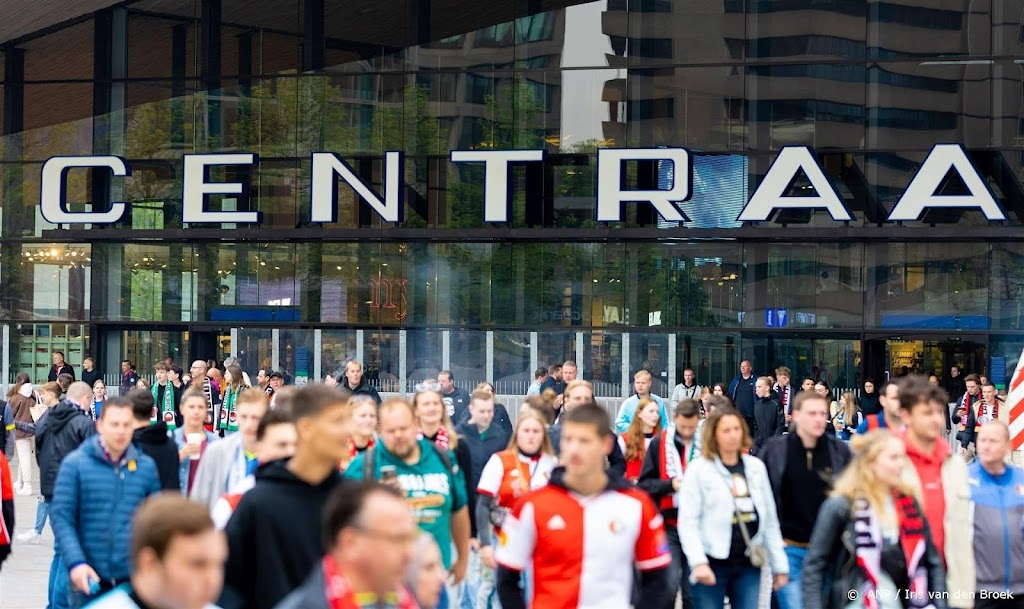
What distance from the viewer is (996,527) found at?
7.82 metres

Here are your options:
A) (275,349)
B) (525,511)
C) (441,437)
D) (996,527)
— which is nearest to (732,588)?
(996,527)

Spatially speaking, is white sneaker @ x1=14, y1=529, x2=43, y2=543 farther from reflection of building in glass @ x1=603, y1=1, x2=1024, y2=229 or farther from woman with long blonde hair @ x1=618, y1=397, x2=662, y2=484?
reflection of building in glass @ x1=603, y1=1, x2=1024, y2=229

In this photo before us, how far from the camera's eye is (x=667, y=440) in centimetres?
1013

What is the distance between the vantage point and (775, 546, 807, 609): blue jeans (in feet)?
27.9

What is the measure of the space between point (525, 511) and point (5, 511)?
490 cm

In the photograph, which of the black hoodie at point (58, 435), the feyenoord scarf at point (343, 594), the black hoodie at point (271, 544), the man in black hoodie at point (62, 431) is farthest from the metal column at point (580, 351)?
the feyenoord scarf at point (343, 594)

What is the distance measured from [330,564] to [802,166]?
25.1 meters

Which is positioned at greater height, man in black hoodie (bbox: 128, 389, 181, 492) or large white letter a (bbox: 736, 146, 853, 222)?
large white letter a (bbox: 736, 146, 853, 222)

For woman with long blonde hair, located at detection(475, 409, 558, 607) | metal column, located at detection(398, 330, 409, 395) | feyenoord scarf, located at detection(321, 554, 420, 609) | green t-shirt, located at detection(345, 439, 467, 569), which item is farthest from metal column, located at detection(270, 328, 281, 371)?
feyenoord scarf, located at detection(321, 554, 420, 609)

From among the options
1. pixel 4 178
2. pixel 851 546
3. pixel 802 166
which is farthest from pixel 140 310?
pixel 851 546

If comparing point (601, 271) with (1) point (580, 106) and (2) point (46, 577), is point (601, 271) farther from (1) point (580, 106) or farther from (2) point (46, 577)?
(2) point (46, 577)

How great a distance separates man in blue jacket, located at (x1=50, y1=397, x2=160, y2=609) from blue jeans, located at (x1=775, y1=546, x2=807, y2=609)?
3.84m

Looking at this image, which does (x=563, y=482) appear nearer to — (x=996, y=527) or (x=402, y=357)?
(x=996, y=527)

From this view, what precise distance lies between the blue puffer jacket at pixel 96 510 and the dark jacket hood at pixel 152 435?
614 mm
